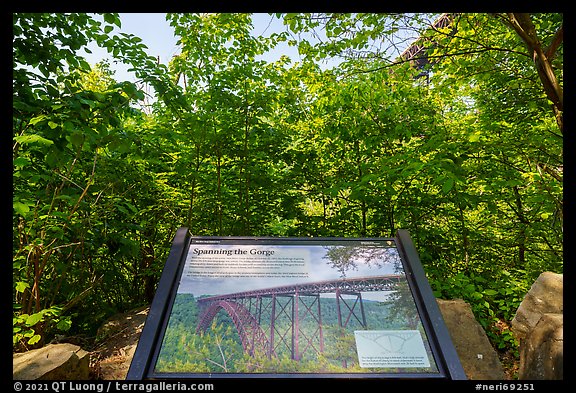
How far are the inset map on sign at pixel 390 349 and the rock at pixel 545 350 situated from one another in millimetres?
978

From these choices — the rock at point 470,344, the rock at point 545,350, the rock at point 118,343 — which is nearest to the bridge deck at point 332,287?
the rock at point 545,350

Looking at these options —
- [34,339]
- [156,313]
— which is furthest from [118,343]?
[156,313]

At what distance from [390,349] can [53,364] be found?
6.91ft

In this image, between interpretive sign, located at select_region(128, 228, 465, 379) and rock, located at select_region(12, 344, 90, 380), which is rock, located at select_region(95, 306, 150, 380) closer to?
rock, located at select_region(12, 344, 90, 380)

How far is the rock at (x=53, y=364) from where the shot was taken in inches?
86.2

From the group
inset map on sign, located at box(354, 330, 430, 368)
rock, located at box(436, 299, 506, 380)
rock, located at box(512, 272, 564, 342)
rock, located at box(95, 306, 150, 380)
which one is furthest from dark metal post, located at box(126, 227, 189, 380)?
rock, located at box(512, 272, 564, 342)

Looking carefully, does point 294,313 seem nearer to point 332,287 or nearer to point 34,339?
point 332,287

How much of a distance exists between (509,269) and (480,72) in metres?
2.52

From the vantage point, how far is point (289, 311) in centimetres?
187

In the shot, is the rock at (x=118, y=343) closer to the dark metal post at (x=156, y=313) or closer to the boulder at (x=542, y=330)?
the dark metal post at (x=156, y=313)
